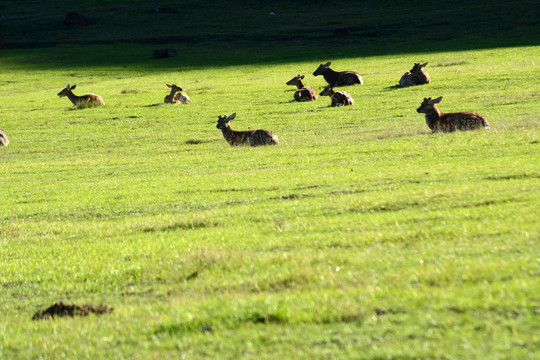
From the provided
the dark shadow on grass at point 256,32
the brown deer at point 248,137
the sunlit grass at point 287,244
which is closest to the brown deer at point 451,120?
the sunlit grass at point 287,244

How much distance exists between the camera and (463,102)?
101 ft

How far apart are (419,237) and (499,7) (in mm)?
81565

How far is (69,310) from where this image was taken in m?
8.52

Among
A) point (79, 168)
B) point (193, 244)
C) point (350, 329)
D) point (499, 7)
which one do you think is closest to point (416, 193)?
point (193, 244)

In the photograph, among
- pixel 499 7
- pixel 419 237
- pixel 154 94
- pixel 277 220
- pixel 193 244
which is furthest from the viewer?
pixel 499 7

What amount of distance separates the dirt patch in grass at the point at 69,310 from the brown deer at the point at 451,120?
15.9 meters

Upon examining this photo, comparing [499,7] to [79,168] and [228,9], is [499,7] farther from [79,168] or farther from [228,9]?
[79,168]

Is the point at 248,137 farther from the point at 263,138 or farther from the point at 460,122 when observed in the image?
the point at 460,122

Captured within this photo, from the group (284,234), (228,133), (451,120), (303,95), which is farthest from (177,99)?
(284,234)

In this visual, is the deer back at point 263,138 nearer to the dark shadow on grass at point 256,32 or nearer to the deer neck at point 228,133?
the deer neck at point 228,133

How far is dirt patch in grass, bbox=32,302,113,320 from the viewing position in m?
8.43

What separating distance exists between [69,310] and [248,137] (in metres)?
16.9

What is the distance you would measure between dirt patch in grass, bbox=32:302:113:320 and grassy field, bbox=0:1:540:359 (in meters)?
0.22

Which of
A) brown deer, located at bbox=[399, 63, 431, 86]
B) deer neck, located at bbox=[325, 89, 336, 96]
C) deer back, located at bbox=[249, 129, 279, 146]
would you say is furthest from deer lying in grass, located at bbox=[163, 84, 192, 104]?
deer back, located at bbox=[249, 129, 279, 146]
